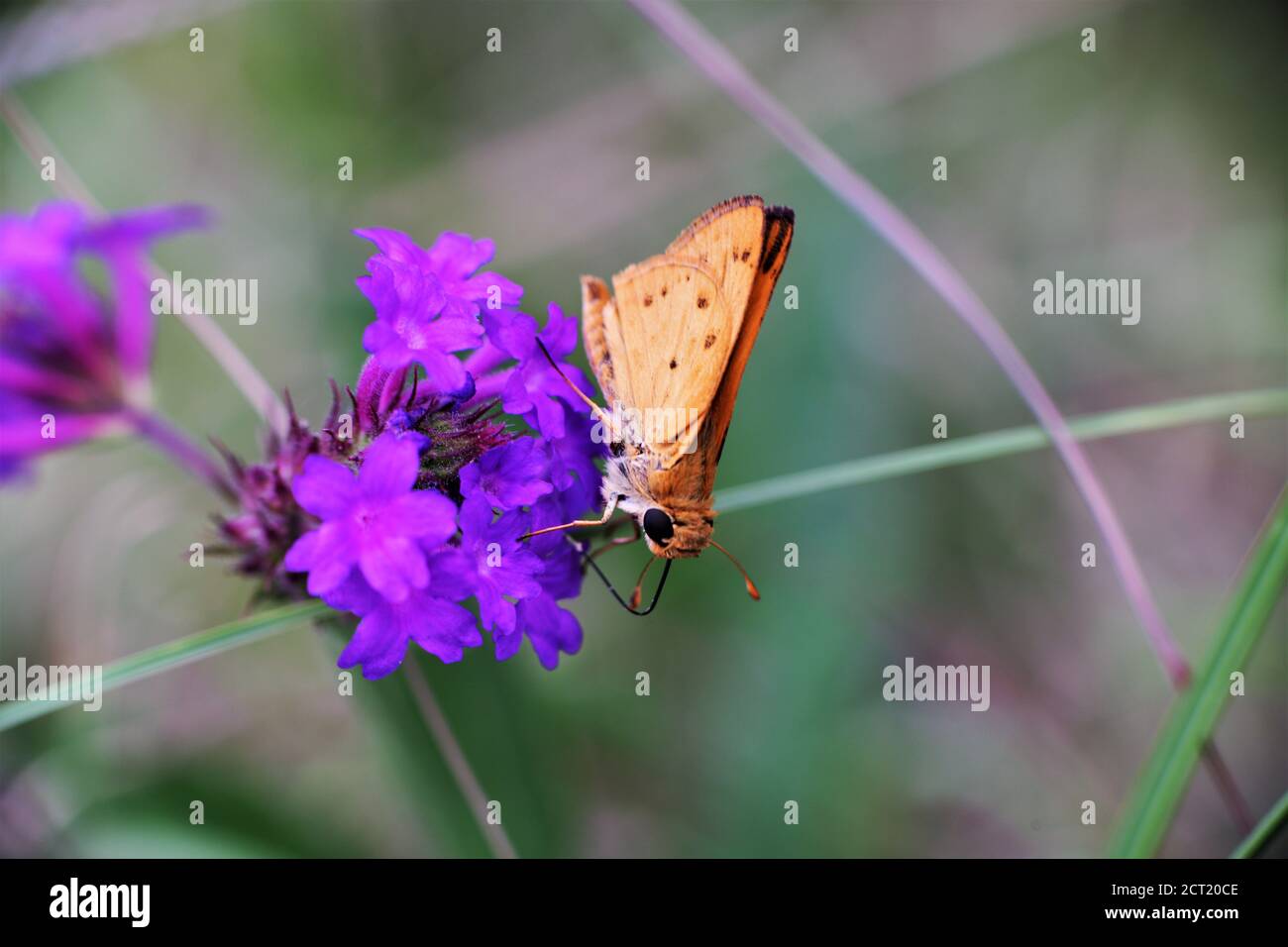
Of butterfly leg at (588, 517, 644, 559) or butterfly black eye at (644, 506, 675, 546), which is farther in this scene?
butterfly leg at (588, 517, 644, 559)

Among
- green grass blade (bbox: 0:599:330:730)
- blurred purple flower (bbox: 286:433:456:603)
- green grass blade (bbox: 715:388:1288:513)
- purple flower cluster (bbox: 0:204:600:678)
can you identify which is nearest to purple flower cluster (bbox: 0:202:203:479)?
purple flower cluster (bbox: 0:204:600:678)

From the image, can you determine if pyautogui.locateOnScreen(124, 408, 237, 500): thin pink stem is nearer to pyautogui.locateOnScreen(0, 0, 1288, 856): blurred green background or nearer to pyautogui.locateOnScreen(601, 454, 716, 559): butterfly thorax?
pyautogui.locateOnScreen(0, 0, 1288, 856): blurred green background

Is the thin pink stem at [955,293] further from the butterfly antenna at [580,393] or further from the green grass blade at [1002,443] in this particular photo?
the butterfly antenna at [580,393]

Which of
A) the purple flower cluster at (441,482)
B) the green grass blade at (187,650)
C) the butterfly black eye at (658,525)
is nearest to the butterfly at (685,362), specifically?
the butterfly black eye at (658,525)

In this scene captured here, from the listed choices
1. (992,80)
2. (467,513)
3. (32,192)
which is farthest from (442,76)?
(467,513)

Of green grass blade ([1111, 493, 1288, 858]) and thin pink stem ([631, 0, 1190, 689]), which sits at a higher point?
thin pink stem ([631, 0, 1190, 689])

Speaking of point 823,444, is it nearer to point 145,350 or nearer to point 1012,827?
point 1012,827
